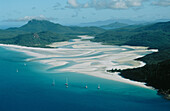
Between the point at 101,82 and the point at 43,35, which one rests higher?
the point at 43,35

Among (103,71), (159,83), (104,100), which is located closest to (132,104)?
(104,100)

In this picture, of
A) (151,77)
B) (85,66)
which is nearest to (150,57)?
(85,66)

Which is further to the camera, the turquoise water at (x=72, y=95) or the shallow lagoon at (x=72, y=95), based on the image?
the shallow lagoon at (x=72, y=95)

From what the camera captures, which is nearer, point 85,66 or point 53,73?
point 53,73

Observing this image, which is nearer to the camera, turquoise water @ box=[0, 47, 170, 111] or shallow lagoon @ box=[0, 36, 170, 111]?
turquoise water @ box=[0, 47, 170, 111]

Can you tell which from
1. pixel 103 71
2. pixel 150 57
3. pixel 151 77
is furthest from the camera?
pixel 150 57

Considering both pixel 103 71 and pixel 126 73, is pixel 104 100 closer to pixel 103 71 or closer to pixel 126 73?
pixel 126 73

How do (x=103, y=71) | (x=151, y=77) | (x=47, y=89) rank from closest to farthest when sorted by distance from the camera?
(x=47, y=89) < (x=151, y=77) < (x=103, y=71)
